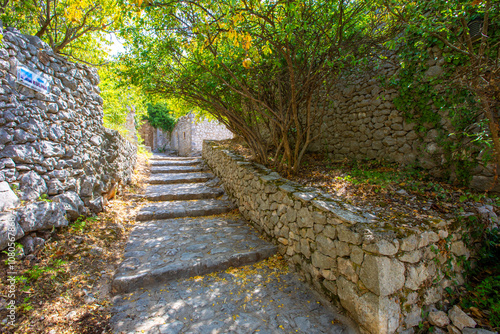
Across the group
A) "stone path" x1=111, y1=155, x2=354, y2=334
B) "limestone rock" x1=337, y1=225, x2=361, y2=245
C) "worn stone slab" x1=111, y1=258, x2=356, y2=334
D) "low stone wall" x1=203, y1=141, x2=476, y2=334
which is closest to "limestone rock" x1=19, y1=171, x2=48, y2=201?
"stone path" x1=111, y1=155, x2=354, y2=334

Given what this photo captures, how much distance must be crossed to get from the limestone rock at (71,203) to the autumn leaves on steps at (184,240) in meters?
0.80

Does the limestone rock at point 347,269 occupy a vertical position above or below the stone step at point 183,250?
above

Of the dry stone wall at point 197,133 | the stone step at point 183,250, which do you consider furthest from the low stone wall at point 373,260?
the dry stone wall at point 197,133

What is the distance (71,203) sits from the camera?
117 inches

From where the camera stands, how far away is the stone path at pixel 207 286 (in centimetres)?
207

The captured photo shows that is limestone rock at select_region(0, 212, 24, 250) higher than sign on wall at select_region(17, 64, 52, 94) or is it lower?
lower

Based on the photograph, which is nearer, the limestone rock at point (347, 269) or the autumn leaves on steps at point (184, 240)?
the limestone rock at point (347, 269)

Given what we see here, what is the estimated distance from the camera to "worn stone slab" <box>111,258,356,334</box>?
6.64 feet

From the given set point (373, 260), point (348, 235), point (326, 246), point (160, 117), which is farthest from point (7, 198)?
point (160, 117)

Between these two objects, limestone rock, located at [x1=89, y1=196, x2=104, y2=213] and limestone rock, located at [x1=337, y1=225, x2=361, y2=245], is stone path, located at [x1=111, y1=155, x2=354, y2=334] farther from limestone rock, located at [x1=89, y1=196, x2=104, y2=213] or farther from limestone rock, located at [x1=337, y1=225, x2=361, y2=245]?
limestone rock, located at [x1=337, y1=225, x2=361, y2=245]

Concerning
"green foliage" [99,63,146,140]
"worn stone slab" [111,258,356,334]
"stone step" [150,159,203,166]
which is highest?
"green foliage" [99,63,146,140]

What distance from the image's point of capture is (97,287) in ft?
7.74

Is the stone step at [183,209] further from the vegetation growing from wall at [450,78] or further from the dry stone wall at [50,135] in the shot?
the vegetation growing from wall at [450,78]

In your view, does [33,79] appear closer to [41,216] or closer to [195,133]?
[41,216]
